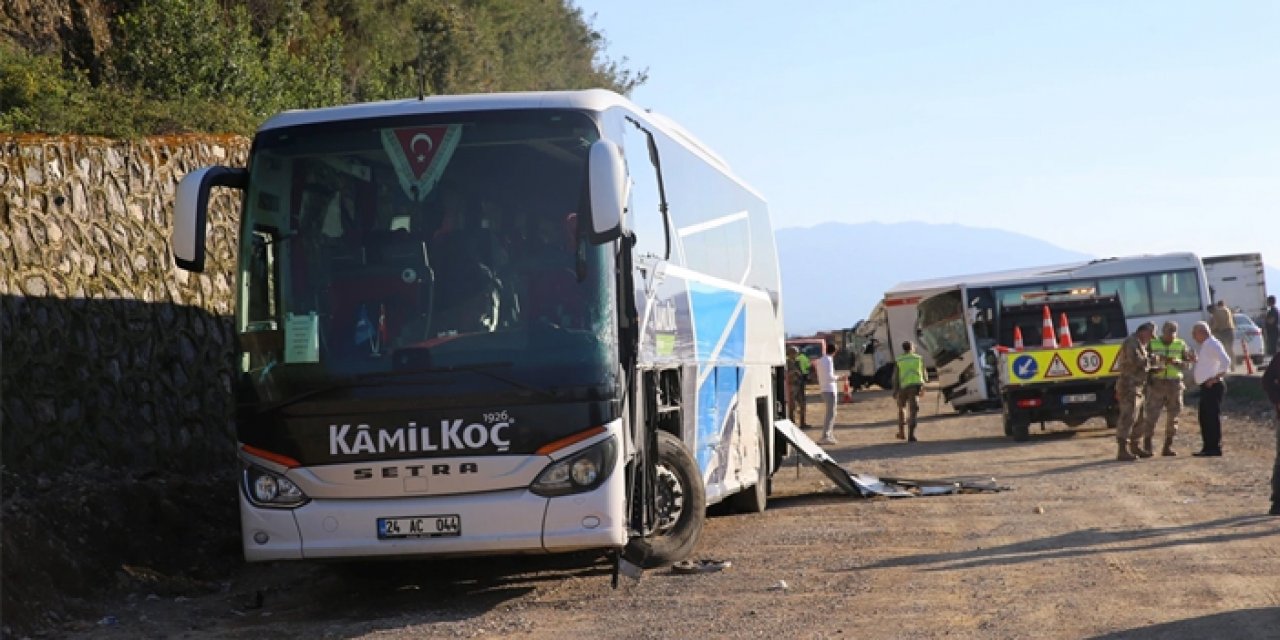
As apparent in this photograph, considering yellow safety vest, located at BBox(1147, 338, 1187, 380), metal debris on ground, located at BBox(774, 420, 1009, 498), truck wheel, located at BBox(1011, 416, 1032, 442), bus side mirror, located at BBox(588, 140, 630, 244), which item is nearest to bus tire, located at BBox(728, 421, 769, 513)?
metal debris on ground, located at BBox(774, 420, 1009, 498)

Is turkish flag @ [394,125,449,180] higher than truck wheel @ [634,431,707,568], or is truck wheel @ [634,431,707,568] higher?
turkish flag @ [394,125,449,180]

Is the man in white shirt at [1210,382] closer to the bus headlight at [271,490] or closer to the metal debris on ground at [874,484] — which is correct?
the metal debris on ground at [874,484]

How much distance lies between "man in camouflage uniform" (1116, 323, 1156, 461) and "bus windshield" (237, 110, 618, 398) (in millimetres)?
13042

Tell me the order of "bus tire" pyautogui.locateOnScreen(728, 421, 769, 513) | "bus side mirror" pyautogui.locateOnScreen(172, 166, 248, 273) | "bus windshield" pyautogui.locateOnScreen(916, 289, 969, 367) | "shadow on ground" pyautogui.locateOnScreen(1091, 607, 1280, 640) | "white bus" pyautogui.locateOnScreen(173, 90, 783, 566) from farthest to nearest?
"bus windshield" pyautogui.locateOnScreen(916, 289, 969, 367) < "bus tire" pyautogui.locateOnScreen(728, 421, 769, 513) < "white bus" pyautogui.locateOnScreen(173, 90, 783, 566) < "bus side mirror" pyautogui.locateOnScreen(172, 166, 248, 273) < "shadow on ground" pyautogui.locateOnScreen(1091, 607, 1280, 640)

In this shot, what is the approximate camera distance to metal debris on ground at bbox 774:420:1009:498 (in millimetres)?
17594

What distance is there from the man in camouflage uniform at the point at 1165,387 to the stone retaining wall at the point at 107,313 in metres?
11.7

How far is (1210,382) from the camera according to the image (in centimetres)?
2116

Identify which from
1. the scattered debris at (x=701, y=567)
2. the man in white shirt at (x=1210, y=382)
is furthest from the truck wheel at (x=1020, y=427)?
the scattered debris at (x=701, y=567)

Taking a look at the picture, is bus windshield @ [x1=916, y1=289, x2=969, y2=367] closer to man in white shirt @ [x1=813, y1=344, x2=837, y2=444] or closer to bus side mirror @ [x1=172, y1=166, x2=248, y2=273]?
man in white shirt @ [x1=813, y1=344, x2=837, y2=444]

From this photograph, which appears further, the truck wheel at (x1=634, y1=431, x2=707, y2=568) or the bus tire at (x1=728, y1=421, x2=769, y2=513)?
the bus tire at (x1=728, y1=421, x2=769, y2=513)

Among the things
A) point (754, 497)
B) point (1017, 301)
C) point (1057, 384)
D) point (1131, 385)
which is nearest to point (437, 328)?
point (754, 497)

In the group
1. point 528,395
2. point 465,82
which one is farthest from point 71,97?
point 465,82

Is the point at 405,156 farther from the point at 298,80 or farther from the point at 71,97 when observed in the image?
the point at 298,80

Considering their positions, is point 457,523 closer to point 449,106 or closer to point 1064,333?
point 449,106
